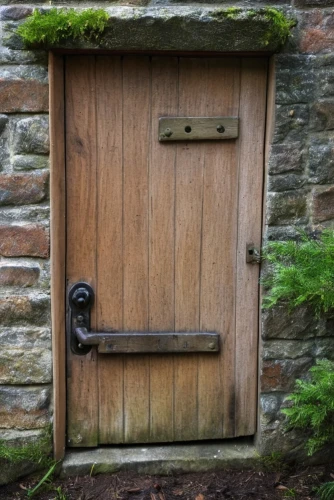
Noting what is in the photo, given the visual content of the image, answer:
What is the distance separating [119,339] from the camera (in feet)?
10.5

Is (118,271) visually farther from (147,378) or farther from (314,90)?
(314,90)

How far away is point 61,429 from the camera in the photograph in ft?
10.6

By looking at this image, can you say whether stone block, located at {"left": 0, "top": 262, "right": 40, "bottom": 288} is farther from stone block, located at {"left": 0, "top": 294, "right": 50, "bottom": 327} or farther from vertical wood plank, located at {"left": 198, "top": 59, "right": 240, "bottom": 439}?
vertical wood plank, located at {"left": 198, "top": 59, "right": 240, "bottom": 439}

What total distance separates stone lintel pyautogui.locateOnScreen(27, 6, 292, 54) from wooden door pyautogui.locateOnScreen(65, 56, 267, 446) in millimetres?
178

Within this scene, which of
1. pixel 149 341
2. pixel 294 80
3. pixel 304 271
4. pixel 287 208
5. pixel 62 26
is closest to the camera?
pixel 62 26

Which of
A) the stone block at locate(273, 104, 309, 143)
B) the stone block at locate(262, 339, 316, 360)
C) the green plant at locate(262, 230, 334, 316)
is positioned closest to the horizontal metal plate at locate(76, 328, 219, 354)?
the stone block at locate(262, 339, 316, 360)

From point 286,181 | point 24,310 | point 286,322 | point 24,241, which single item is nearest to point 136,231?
point 24,241

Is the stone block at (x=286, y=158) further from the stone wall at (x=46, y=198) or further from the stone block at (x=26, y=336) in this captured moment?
the stone block at (x=26, y=336)

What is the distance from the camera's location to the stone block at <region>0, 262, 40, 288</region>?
Result: 3037mm

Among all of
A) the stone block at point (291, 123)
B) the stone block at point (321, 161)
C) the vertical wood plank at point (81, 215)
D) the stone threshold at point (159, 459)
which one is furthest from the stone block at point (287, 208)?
the stone threshold at point (159, 459)

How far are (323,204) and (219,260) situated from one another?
1.91 feet

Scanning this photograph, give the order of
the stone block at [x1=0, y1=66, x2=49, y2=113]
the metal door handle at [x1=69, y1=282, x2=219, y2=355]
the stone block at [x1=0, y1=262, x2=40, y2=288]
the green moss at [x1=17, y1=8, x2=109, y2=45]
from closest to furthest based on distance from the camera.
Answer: the green moss at [x1=17, y1=8, x2=109, y2=45]
the stone block at [x1=0, y1=66, x2=49, y2=113]
the stone block at [x1=0, y1=262, x2=40, y2=288]
the metal door handle at [x1=69, y1=282, x2=219, y2=355]

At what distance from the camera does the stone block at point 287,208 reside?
3.11 m

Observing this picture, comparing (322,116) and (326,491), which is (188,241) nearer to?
(322,116)
